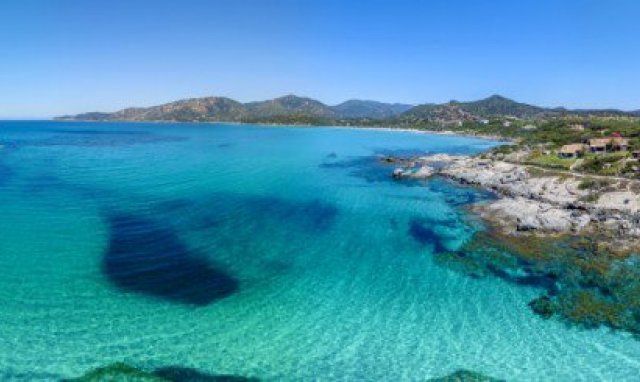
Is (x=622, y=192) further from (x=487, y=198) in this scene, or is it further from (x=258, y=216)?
(x=258, y=216)

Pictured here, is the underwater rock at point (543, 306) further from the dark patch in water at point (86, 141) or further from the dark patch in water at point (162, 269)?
the dark patch in water at point (86, 141)

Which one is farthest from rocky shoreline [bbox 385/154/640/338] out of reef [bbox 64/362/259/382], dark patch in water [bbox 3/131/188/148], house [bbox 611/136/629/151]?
dark patch in water [bbox 3/131/188/148]

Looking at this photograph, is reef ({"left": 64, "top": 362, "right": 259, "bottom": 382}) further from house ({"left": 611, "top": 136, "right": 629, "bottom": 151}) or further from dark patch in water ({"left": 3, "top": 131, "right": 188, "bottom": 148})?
dark patch in water ({"left": 3, "top": 131, "right": 188, "bottom": 148})

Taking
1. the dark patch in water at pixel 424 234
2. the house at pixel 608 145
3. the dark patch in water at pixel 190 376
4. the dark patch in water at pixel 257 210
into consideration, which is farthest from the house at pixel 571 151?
the dark patch in water at pixel 190 376

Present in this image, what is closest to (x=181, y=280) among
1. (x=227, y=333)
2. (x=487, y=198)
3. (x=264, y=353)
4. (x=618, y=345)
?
(x=227, y=333)

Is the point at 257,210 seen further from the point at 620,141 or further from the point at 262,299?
the point at 620,141

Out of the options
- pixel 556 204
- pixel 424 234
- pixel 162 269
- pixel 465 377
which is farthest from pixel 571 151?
pixel 162 269
